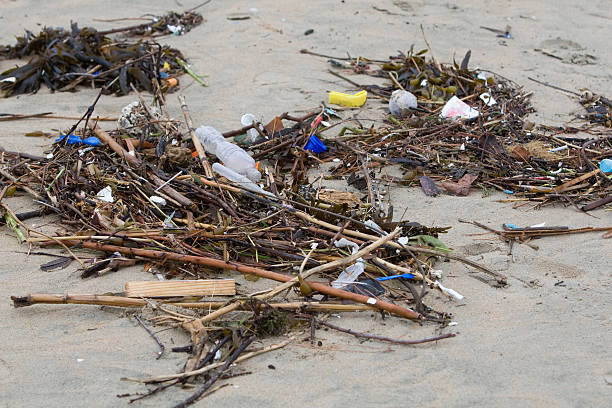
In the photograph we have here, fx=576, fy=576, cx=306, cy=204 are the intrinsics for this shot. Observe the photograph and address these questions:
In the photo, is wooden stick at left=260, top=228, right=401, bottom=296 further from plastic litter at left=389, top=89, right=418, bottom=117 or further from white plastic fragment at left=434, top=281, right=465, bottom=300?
plastic litter at left=389, top=89, right=418, bottom=117

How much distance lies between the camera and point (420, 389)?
Result: 1.93 meters

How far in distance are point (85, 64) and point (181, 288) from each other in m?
3.81

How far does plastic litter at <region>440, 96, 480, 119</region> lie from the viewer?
14.5ft

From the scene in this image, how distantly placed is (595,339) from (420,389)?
0.76 m

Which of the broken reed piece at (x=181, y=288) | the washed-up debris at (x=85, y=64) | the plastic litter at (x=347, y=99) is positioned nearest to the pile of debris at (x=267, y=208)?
the broken reed piece at (x=181, y=288)

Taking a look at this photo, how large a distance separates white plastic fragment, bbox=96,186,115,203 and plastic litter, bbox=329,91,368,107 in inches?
91.0

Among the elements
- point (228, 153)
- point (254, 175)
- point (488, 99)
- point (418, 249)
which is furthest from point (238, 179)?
point (488, 99)

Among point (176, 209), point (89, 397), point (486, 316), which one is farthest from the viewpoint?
point (176, 209)

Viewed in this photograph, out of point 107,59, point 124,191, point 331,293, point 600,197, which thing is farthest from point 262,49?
point 331,293

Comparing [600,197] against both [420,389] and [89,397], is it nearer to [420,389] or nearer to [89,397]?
[420,389]

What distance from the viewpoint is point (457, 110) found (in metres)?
4.48

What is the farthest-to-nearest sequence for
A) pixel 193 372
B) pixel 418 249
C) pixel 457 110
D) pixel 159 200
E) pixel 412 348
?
pixel 457 110
pixel 159 200
pixel 418 249
pixel 412 348
pixel 193 372

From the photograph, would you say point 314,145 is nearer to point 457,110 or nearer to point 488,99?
point 457,110

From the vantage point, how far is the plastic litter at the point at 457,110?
14.5 ft
